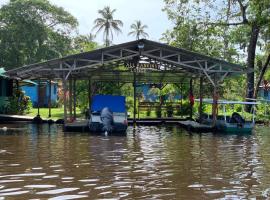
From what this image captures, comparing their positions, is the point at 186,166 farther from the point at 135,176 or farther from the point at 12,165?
the point at 12,165

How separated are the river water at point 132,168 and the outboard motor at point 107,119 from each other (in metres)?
2.62

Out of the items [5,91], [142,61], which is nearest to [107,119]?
[142,61]

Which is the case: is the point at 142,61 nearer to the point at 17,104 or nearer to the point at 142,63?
the point at 142,63

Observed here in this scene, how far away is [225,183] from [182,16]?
24.5 meters

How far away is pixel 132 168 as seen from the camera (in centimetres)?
1261

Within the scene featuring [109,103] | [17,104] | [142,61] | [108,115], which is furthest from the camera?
[17,104]

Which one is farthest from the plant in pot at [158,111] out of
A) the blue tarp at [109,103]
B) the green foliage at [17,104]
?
the blue tarp at [109,103]

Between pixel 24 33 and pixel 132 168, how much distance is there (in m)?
47.2

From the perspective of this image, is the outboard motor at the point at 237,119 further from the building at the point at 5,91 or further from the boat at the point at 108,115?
the building at the point at 5,91

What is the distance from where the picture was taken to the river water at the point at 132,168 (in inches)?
382

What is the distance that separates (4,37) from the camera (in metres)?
57.2

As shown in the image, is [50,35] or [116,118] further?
[50,35]

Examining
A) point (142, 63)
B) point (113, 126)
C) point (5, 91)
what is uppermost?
point (142, 63)

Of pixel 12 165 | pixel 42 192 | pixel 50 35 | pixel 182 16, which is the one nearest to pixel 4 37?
pixel 50 35
